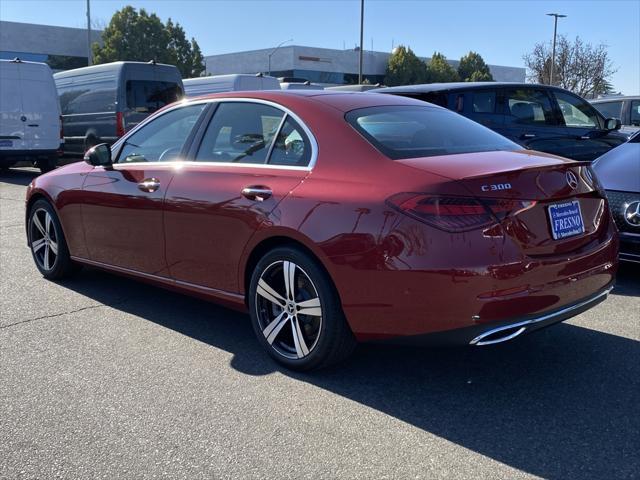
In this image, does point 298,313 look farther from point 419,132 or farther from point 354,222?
point 419,132

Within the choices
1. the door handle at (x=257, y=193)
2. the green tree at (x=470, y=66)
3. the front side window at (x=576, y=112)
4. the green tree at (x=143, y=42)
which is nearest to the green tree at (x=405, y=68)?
the green tree at (x=470, y=66)

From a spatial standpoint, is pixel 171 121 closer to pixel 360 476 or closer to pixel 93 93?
pixel 360 476

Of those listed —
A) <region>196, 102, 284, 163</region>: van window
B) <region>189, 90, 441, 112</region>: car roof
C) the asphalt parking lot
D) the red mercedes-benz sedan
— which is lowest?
the asphalt parking lot

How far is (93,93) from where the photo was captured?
50.5ft

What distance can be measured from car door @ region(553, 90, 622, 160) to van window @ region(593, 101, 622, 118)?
12.1 feet

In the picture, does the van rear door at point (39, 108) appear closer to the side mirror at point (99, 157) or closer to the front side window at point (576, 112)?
the side mirror at point (99, 157)

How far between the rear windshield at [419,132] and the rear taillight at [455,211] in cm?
41

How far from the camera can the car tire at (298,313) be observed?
3.45 m

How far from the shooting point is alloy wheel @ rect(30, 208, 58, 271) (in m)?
5.62

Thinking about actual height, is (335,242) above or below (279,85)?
below

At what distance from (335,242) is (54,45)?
2141 inches

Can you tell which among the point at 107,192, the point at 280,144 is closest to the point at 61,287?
the point at 107,192

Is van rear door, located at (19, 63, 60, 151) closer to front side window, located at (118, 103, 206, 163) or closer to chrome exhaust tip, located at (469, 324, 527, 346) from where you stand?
front side window, located at (118, 103, 206, 163)

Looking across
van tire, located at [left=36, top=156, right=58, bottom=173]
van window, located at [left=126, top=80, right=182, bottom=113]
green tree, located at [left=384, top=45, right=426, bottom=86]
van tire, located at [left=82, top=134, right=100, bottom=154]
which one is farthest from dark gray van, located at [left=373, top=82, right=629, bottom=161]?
green tree, located at [left=384, top=45, right=426, bottom=86]
